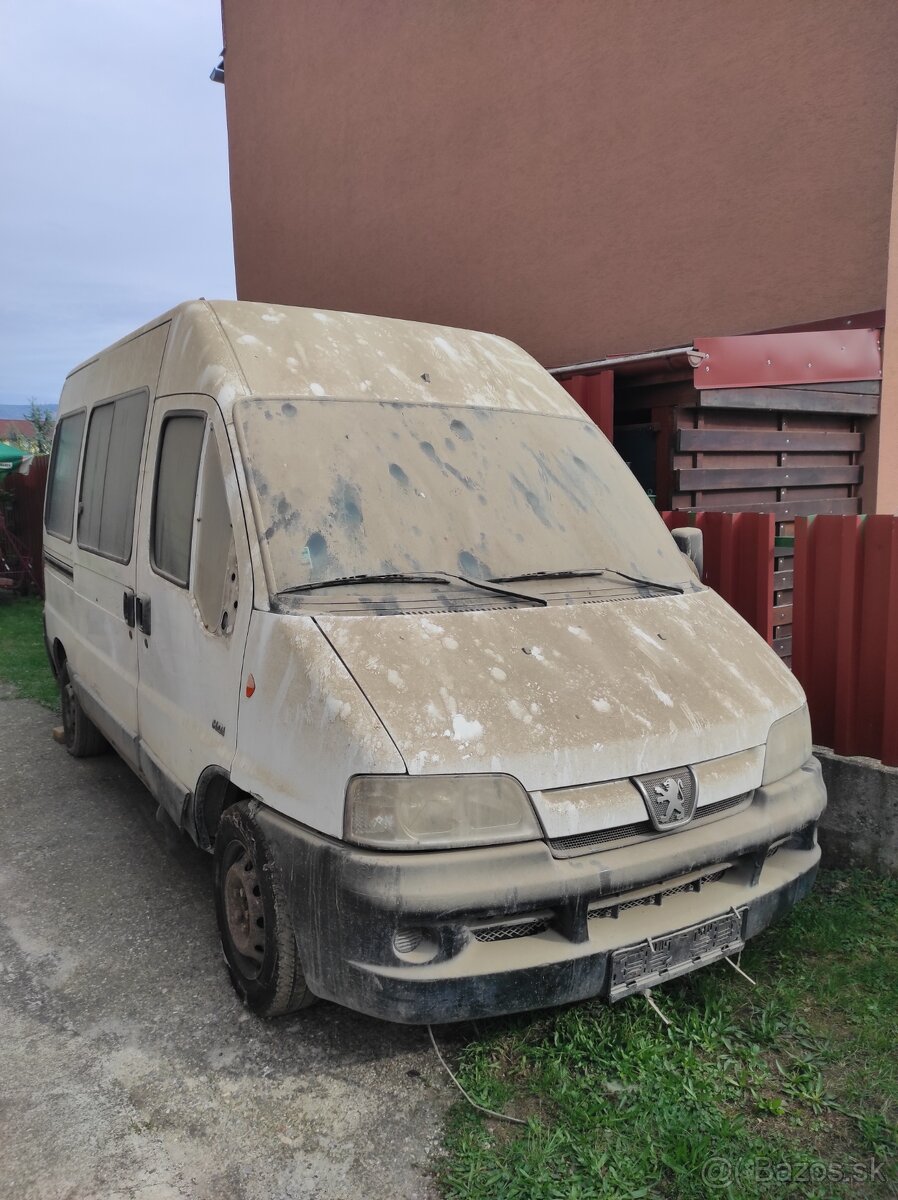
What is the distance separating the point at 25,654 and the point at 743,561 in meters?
8.00

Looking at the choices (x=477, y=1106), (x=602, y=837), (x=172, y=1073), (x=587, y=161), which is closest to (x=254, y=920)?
(x=172, y=1073)

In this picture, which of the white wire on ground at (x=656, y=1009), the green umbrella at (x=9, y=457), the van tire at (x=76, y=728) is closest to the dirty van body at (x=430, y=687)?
the white wire on ground at (x=656, y=1009)

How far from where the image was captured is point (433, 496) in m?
3.33

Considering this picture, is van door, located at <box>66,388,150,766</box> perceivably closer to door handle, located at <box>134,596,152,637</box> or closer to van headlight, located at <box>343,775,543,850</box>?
door handle, located at <box>134,596,152,637</box>

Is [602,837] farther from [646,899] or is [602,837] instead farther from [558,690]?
[558,690]

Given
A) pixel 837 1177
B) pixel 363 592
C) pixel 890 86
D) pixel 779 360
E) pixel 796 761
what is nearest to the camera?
pixel 837 1177

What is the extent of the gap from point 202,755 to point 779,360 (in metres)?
4.71

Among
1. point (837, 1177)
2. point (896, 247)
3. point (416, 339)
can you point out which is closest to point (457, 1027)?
point (837, 1177)

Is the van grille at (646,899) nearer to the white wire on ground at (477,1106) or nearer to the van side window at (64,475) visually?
the white wire on ground at (477,1106)

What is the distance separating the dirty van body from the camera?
2.46 m

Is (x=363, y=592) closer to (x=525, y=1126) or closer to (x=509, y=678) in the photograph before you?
(x=509, y=678)

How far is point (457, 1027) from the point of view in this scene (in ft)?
9.86

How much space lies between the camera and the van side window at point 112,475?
13.9 ft

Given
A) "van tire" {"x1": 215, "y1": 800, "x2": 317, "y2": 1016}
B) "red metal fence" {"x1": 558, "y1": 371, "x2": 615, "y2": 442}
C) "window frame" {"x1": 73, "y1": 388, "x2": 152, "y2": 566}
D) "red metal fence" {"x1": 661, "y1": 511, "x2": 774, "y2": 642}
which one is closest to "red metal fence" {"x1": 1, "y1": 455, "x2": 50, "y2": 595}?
"window frame" {"x1": 73, "y1": 388, "x2": 152, "y2": 566}
